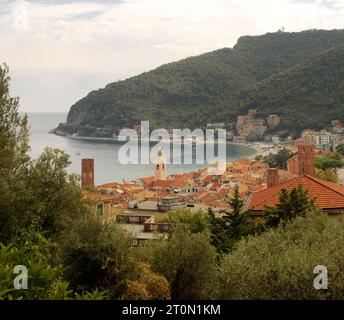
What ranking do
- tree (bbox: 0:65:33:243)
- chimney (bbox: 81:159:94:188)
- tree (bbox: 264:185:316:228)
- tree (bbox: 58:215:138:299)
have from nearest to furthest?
tree (bbox: 58:215:138:299), tree (bbox: 0:65:33:243), tree (bbox: 264:185:316:228), chimney (bbox: 81:159:94:188)

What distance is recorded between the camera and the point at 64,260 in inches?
266

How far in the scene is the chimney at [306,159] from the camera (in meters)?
28.9

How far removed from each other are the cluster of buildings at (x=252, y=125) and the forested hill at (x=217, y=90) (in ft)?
8.08

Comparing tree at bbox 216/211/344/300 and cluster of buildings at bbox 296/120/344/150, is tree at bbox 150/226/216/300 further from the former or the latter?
cluster of buildings at bbox 296/120/344/150

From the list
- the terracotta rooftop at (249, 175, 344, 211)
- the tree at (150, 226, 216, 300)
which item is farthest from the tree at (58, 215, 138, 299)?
the terracotta rooftop at (249, 175, 344, 211)

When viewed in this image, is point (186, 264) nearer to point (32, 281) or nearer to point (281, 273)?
point (281, 273)

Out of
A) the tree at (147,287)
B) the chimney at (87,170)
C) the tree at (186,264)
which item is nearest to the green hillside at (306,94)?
the chimney at (87,170)

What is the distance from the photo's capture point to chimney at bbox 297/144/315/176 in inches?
1136

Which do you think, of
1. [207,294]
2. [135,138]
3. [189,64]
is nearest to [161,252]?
[207,294]

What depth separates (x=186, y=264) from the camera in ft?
25.0

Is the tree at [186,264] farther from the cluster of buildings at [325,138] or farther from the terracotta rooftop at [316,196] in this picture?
the cluster of buildings at [325,138]

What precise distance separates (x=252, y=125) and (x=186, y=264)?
11214cm

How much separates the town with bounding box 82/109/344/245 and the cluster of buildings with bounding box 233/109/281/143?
10769 millimetres

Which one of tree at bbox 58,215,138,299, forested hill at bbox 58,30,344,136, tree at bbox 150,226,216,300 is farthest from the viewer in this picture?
forested hill at bbox 58,30,344,136
